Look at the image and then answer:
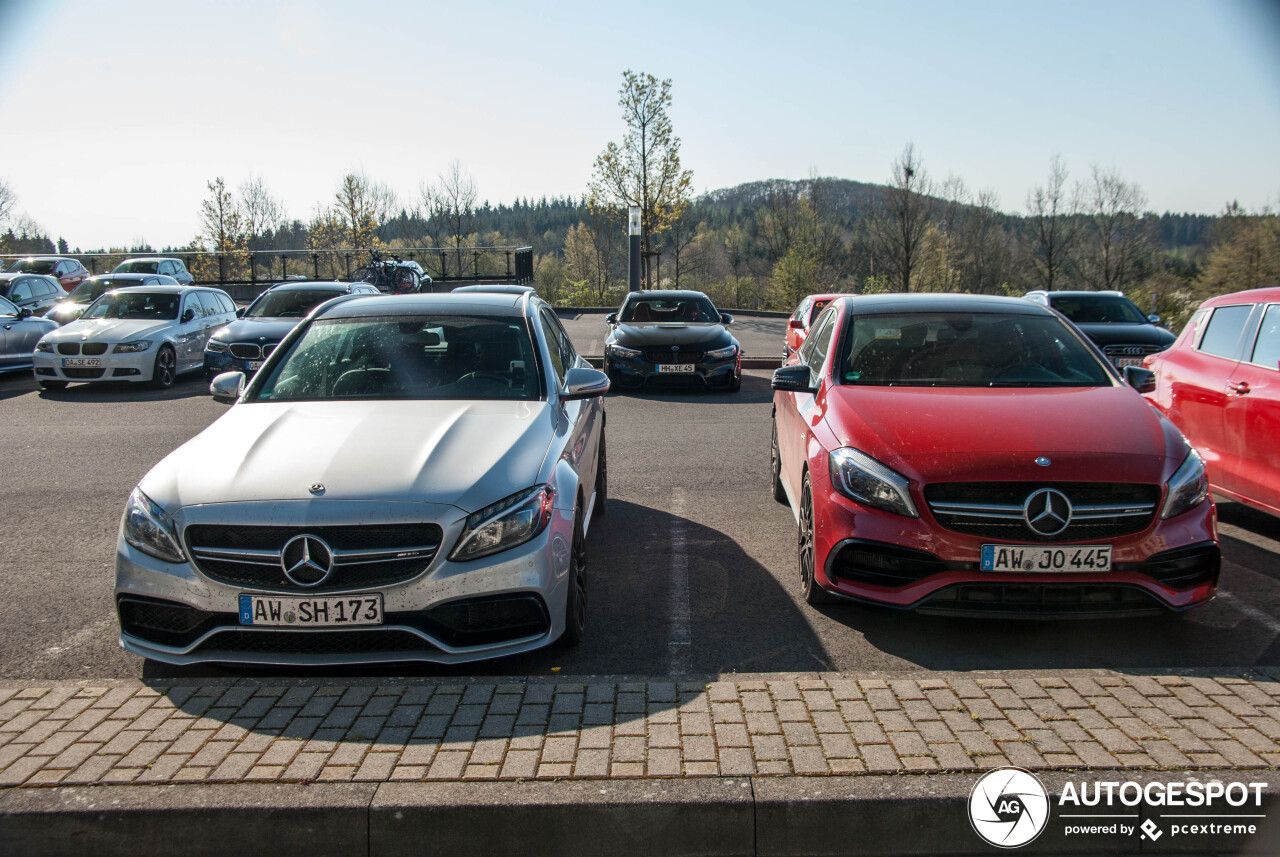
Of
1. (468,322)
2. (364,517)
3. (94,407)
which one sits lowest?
(94,407)

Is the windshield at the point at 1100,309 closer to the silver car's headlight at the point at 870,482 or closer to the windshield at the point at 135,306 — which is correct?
the silver car's headlight at the point at 870,482

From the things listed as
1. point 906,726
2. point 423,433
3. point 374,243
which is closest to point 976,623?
point 906,726

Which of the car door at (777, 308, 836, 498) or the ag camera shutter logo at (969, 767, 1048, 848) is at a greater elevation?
the car door at (777, 308, 836, 498)

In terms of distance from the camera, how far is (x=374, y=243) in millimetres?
49969

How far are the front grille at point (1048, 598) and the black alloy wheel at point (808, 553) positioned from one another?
0.73 meters

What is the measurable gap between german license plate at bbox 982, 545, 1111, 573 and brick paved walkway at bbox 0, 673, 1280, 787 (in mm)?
604

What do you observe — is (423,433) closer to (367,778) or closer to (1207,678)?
(367,778)

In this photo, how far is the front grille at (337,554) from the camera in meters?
3.67

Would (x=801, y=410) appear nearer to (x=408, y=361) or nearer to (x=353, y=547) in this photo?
(x=408, y=361)

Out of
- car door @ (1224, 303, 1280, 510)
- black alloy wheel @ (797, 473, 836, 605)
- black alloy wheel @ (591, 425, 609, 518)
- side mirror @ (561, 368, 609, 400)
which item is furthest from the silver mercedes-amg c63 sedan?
car door @ (1224, 303, 1280, 510)

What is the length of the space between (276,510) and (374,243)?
161ft

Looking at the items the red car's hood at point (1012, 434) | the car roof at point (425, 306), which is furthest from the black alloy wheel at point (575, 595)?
the car roof at point (425, 306)

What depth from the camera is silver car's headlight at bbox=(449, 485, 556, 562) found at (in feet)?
12.3

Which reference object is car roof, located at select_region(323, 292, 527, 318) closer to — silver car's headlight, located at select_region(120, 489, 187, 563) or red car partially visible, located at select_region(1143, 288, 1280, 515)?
silver car's headlight, located at select_region(120, 489, 187, 563)
